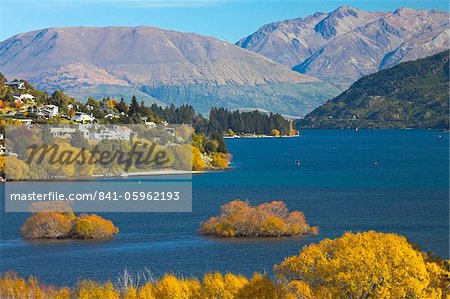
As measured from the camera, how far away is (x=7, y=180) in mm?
90375

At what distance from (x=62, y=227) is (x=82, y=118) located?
6381 cm

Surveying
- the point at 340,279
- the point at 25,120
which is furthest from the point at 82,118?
the point at 340,279

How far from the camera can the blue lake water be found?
4397 cm

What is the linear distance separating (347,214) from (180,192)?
20.3m

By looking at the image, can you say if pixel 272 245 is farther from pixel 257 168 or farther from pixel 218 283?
pixel 257 168

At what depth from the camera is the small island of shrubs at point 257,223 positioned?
5262 cm

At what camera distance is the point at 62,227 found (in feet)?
173

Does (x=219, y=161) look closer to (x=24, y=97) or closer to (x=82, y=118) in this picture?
(x=82, y=118)

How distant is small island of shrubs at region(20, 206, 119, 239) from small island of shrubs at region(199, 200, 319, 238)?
6.46 metres

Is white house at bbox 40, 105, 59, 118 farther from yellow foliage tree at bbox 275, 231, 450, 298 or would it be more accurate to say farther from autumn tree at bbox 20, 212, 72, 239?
yellow foliage tree at bbox 275, 231, 450, 298

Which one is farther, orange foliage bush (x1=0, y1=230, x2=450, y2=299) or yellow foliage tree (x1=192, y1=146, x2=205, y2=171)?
yellow foliage tree (x1=192, y1=146, x2=205, y2=171)

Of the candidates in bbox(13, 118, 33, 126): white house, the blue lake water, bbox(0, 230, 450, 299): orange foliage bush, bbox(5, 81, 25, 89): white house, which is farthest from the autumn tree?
bbox(5, 81, 25, 89): white house

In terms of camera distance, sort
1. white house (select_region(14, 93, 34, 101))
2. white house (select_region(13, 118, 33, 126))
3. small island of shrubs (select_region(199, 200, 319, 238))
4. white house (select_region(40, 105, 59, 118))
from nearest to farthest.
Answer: small island of shrubs (select_region(199, 200, 319, 238))
white house (select_region(13, 118, 33, 126))
white house (select_region(40, 105, 59, 118))
white house (select_region(14, 93, 34, 101))

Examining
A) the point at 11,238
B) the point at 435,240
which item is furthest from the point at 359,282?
the point at 11,238
